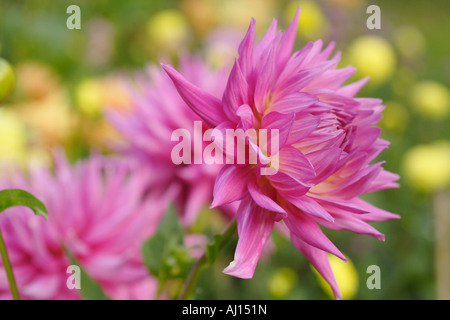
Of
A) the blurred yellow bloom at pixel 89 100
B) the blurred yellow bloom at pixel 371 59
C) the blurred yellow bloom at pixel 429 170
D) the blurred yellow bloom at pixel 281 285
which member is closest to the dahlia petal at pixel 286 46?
the blurred yellow bloom at pixel 281 285

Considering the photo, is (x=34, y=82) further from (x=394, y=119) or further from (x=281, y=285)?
(x=394, y=119)

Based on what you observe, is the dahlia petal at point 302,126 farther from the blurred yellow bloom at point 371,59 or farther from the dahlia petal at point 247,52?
the blurred yellow bloom at point 371,59

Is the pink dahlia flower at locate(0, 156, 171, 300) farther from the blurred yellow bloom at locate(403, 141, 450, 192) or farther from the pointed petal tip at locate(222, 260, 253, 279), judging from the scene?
the blurred yellow bloom at locate(403, 141, 450, 192)

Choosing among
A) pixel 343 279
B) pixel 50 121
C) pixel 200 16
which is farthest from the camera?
pixel 200 16

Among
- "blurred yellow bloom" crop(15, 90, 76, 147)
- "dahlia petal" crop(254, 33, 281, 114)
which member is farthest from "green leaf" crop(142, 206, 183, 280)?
"blurred yellow bloom" crop(15, 90, 76, 147)

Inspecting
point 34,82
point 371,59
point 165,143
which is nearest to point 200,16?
point 371,59
